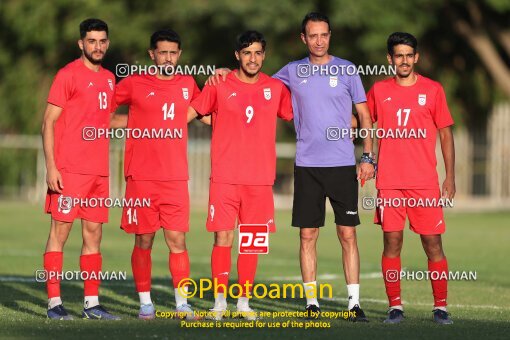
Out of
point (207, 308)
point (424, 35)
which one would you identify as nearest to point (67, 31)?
point (424, 35)

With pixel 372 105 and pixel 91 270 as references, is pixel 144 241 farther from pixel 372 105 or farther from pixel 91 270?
pixel 372 105

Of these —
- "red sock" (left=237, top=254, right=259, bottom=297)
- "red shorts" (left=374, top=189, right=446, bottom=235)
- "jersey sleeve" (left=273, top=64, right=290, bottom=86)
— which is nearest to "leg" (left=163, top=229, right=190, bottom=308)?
"red sock" (left=237, top=254, right=259, bottom=297)

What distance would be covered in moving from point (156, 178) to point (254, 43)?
1.42m

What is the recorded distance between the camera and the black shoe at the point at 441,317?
11.8m

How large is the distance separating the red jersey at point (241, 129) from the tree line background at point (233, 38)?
21416 mm

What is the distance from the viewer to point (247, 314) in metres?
11.7

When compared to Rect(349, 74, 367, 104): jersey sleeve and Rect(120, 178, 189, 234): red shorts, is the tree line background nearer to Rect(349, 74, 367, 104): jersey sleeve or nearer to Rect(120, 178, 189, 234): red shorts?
Rect(349, 74, 367, 104): jersey sleeve

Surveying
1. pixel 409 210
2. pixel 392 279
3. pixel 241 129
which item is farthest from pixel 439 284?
pixel 241 129

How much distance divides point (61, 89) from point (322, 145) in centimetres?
227

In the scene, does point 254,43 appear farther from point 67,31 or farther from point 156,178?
point 67,31

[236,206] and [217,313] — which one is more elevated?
[236,206]

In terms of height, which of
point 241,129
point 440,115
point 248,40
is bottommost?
point 241,129

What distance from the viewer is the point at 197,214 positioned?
33812mm

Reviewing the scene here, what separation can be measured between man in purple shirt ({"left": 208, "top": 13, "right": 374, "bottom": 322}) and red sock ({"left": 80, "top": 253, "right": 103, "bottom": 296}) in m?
1.74
